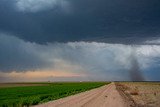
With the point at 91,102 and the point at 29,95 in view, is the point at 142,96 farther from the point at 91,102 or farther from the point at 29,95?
the point at 29,95

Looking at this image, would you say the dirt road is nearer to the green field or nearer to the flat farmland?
the flat farmland

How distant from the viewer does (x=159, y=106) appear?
98.4ft

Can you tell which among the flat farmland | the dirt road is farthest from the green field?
the flat farmland

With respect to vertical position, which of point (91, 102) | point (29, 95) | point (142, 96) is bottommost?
point (91, 102)

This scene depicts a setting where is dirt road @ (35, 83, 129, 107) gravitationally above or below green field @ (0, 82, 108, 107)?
below

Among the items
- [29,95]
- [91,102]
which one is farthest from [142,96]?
[29,95]

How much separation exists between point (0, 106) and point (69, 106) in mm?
7198

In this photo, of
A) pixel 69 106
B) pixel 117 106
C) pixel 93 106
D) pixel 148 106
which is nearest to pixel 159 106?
pixel 148 106

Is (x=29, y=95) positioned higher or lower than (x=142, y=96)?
higher

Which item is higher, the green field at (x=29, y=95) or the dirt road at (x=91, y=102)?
the green field at (x=29, y=95)

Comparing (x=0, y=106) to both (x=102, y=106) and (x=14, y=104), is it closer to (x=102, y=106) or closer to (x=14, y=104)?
(x=14, y=104)

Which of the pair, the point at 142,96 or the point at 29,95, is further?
the point at 29,95

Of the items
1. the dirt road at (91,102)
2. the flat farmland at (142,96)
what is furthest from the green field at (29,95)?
the flat farmland at (142,96)

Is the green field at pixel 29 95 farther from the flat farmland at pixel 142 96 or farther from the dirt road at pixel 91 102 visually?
the flat farmland at pixel 142 96
